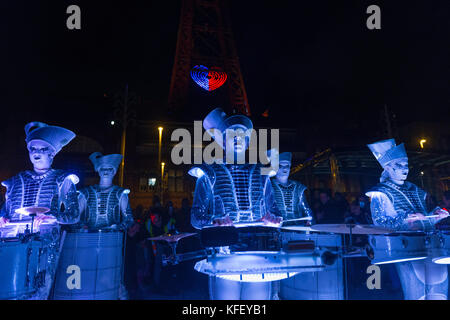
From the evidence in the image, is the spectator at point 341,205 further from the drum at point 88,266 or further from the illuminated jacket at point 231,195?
the drum at point 88,266

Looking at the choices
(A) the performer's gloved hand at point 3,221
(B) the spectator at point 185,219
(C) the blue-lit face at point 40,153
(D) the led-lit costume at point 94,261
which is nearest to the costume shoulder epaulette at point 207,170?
(D) the led-lit costume at point 94,261

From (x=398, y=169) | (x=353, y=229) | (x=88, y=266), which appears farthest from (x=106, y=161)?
(x=398, y=169)

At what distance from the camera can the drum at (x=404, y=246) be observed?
3.43 metres

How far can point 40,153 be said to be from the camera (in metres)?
4.18

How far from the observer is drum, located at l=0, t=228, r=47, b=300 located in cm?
310

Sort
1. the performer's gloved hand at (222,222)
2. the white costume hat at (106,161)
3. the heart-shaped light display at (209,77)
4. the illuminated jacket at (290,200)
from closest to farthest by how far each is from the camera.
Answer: the performer's gloved hand at (222,222), the illuminated jacket at (290,200), the white costume hat at (106,161), the heart-shaped light display at (209,77)

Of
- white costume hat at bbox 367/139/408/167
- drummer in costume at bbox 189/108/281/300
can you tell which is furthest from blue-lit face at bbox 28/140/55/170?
white costume hat at bbox 367/139/408/167

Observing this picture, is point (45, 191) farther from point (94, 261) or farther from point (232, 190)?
point (232, 190)

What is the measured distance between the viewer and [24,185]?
4.13 meters

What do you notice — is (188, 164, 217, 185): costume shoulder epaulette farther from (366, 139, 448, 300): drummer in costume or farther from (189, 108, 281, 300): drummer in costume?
(366, 139, 448, 300): drummer in costume

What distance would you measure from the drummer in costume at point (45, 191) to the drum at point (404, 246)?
4.03 m

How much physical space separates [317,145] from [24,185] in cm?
1912

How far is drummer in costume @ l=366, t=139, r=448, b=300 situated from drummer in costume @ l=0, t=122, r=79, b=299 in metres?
4.48
